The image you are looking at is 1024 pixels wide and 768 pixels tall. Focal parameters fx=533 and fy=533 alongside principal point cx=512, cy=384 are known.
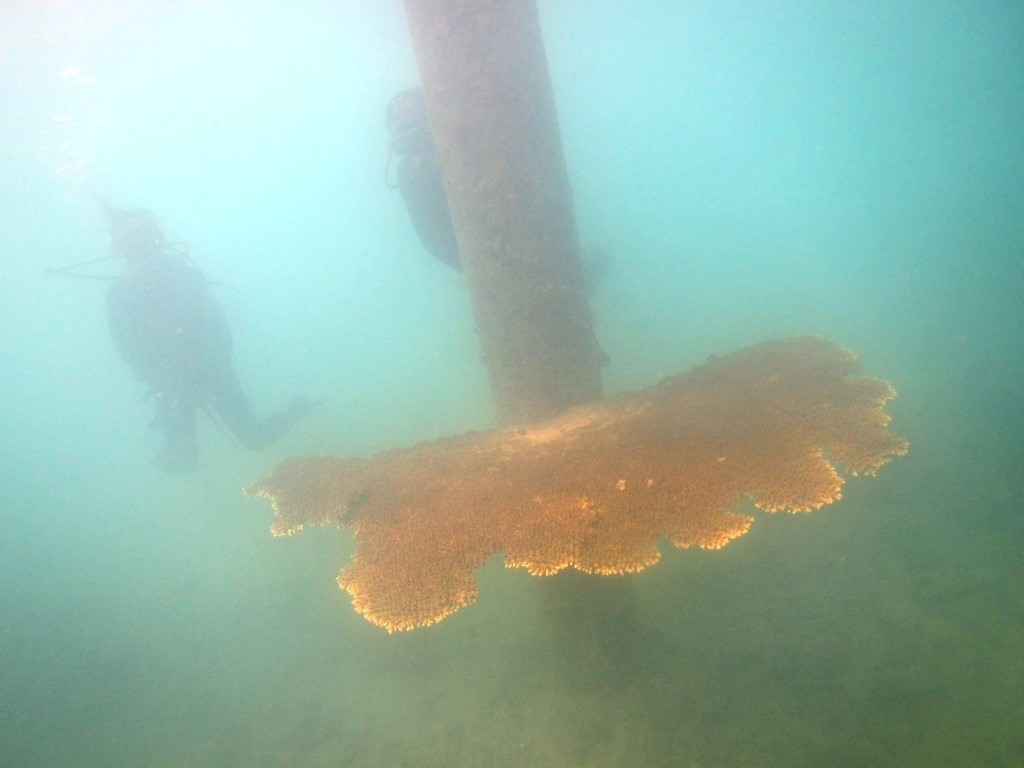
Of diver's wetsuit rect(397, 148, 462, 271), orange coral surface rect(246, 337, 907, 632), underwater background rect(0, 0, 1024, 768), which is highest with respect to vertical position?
diver's wetsuit rect(397, 148, 462, 271)

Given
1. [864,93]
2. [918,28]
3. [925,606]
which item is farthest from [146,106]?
[864,93]

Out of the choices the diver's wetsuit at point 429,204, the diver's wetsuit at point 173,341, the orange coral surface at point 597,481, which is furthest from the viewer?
the diver's wetsuit at point 173,341

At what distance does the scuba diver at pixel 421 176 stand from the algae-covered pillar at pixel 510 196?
2.11m

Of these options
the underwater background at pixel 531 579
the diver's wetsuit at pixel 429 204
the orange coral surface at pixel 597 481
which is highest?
the diver's wetsuit at pixel 429 204

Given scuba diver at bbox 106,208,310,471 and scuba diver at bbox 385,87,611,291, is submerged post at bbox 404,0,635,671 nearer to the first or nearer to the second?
scuba diver at bbox 385,87,611,291

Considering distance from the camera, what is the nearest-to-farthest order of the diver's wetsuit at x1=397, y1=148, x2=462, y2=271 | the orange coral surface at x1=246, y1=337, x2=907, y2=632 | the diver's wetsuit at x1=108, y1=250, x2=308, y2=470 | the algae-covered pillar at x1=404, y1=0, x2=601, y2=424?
the orange coral surface at x1=246, y1=337, x2=907, y2=632
the algae-covered pillar at x1=404, y1=0, x2=601, y2=424
the diver's wetsuit at x1=397, y1=148, x2=462, y2=271
the diver's wetsuit at x1=108, y1=250, x2=308, y2=470

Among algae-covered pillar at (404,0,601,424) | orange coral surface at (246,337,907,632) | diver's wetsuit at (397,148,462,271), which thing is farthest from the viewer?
diver's wetsuit at (397,148,462,271)

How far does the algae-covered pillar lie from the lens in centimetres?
450

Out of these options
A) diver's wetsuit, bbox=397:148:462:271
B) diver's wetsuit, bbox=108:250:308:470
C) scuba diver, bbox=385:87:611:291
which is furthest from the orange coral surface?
diver's wetsuit, bbox=108:250:308:470

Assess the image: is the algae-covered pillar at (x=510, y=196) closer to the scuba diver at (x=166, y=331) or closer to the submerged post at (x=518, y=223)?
the submerged post at (x=518, y=223)

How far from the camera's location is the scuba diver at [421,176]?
7.17 metres

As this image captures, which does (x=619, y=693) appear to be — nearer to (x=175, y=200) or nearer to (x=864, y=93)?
(x=864, y=93)

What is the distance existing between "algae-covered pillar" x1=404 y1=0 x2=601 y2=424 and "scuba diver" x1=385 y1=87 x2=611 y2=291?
2109 mm

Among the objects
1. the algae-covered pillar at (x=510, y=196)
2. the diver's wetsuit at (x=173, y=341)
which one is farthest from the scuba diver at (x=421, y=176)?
the diver's wetsuit at (x=173, y=341)
